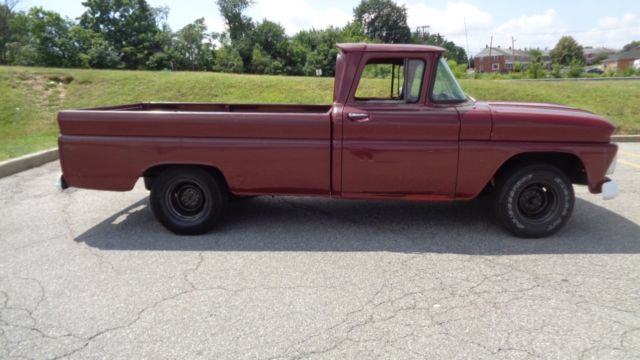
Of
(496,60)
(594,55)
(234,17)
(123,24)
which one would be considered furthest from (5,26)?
(594,55)

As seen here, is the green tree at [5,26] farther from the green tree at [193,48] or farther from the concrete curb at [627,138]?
the concrete curb at [627,138]

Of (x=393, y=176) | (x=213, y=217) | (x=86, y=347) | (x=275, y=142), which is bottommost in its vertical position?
(x=86, y=347)

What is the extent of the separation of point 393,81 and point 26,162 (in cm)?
684

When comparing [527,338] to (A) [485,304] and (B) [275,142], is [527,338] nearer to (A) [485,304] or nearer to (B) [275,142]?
(A) [485,304]

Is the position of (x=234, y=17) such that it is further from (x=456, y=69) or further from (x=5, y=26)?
(x=456, y=69)

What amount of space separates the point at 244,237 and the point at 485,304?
2511mm

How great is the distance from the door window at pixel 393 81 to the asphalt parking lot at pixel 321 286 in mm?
1429

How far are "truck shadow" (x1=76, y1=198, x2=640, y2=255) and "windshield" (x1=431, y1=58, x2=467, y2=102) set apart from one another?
1.43 metres

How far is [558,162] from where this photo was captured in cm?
486

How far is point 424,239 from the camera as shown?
15.3 ft

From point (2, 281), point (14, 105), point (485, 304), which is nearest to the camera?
point (485, 304)

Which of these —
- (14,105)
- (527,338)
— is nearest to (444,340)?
(527,338)

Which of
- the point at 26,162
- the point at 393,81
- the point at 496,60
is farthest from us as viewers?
the point at 496,60

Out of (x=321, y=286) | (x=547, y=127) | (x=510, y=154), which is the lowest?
(x=321, y=286)
